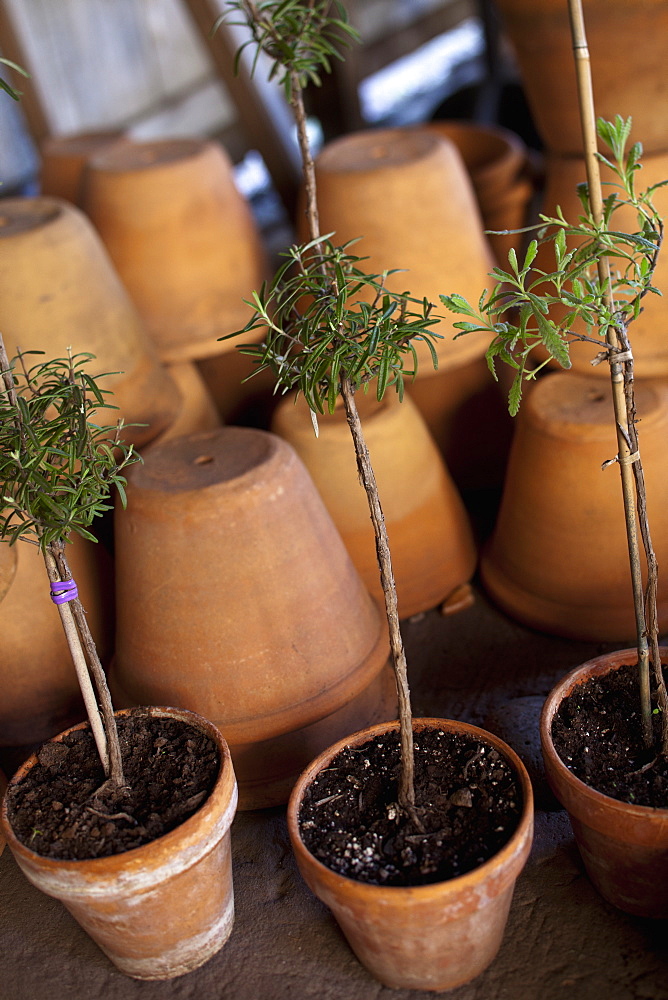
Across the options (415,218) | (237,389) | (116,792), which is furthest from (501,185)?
(116,792)

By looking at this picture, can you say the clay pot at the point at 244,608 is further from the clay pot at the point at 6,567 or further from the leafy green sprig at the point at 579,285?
the leafy green sprig at the point at 579,285

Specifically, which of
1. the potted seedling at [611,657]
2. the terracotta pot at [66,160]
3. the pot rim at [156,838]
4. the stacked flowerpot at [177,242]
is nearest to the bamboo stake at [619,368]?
the potted seedling at [611,657]

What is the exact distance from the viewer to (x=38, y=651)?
2.11m

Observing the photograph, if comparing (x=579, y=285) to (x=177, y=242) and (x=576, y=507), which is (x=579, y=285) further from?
(x=177, y=242)

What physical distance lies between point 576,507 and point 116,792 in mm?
1210

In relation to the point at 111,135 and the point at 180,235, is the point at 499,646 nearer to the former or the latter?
the point at 180,235

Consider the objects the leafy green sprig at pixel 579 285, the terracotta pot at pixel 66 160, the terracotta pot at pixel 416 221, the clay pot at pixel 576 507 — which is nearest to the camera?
the leafy green sprig at pixel 579 285

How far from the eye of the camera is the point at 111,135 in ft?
11.2

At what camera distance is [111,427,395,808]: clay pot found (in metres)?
1.82

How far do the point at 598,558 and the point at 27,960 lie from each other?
4.83ft

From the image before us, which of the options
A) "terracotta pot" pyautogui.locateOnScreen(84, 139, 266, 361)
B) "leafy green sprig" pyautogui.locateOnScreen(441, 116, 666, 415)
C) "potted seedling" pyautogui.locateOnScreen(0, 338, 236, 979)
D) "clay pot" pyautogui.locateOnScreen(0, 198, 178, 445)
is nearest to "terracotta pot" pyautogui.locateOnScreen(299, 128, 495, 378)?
"terracotta pot" pyautogui.locateOnScreen(84, 139, 266, 361)

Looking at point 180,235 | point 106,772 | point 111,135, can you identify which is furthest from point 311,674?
point 111,135

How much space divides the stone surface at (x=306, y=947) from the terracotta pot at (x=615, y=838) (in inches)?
2.5

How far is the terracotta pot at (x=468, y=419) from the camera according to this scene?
2801 mm
